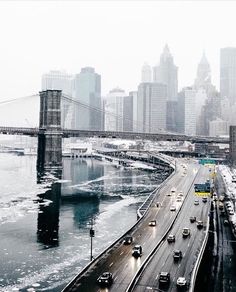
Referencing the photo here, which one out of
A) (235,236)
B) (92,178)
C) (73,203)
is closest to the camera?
(235,236)

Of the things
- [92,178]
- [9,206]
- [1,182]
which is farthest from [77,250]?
[92,178]

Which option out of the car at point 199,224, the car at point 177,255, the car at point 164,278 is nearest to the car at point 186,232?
the car at point 199,224

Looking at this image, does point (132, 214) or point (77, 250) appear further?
point (132, 214)

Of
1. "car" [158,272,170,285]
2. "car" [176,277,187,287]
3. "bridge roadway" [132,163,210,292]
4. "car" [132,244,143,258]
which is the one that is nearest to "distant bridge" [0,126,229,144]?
"bridge roadway" [132,163,210,292]

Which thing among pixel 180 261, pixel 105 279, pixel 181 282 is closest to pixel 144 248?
pixel 180 261

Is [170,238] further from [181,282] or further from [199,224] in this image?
[181,282]

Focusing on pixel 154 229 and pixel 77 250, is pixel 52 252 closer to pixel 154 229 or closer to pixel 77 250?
pixel 77 250
